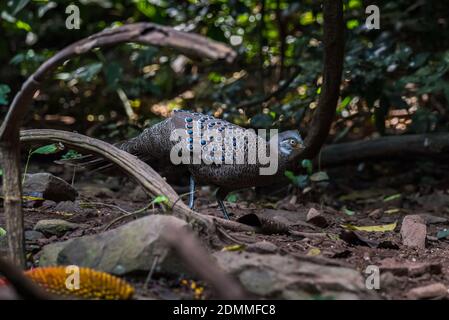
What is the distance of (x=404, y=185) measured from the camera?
650cm

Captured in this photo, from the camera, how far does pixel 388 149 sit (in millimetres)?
6246

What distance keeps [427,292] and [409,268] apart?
0.26 meters

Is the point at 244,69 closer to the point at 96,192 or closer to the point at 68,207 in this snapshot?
the point at 96,192

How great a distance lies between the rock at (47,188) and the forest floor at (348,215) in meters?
0.10

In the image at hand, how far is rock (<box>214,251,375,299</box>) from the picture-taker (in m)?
2.45

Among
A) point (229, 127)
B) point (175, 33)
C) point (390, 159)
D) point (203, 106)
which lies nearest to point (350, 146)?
point (390, 159)

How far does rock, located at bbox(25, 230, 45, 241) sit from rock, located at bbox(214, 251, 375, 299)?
1.11 m

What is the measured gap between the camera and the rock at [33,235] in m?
3.25

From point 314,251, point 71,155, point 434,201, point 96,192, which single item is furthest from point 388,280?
point 96,192

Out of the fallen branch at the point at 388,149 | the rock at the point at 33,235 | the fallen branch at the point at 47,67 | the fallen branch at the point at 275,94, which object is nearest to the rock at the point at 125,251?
the fallen branch at the point at 47,67

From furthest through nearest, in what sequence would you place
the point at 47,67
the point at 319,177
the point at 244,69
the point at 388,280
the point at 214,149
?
the point at 244,69 → the point at 319,177 → the point at 214,149 → the point at 388,280 → the point at 47,67

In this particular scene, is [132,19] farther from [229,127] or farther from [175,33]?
[175,33]

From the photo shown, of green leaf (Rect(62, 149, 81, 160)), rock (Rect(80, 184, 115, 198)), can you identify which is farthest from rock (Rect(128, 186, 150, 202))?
green leaf (Rect(62, 149, 81, 160))
